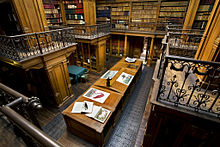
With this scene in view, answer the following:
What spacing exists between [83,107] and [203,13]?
679 cm

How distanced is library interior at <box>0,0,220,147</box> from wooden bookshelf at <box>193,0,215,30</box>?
36 millimetres

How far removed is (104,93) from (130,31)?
16.9ft

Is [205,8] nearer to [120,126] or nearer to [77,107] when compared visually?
[120,126]

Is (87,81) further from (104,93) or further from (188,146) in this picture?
(188,146)

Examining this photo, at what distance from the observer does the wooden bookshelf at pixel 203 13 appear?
4.94 m

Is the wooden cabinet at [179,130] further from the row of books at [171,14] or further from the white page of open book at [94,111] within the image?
the row of books at [171,14]

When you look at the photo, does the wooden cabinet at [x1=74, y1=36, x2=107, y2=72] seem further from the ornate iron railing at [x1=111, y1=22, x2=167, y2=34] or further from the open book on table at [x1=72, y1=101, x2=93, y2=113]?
the open book on table at [x1=72, y1=101, x2=93, y2=113]

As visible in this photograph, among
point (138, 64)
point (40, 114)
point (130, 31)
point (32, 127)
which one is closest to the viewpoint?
point (32, 127)

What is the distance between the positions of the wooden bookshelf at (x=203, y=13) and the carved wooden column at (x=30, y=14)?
6846 mm

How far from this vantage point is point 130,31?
23.3 ft

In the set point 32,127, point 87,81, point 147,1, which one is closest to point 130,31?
point 147,1

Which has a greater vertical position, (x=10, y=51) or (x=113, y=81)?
(x=10, y=51)

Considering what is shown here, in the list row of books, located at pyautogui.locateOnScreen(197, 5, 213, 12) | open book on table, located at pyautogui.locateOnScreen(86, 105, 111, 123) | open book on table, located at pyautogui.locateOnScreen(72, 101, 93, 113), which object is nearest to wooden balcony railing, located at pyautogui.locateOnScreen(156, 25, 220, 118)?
open book on table, located at pyautogui.locateOnScreen(86, 105, 111, 123)

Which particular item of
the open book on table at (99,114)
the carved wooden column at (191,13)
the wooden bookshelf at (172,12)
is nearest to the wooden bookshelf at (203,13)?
the carved wooden column at (191,13)
